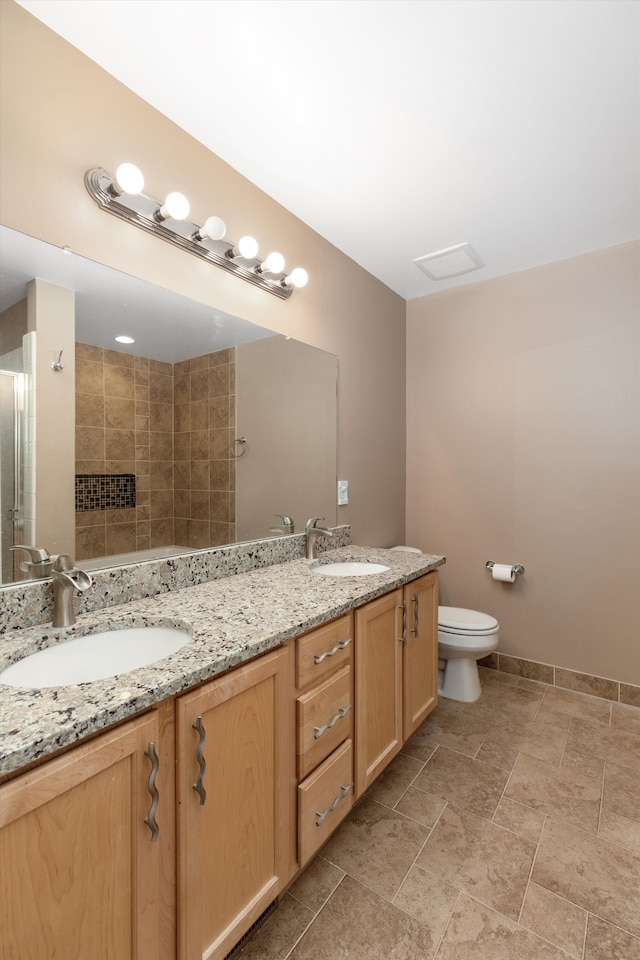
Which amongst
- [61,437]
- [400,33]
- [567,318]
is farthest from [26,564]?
[567,318]

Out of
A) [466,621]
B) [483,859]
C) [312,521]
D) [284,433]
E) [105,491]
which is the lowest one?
[483,859]

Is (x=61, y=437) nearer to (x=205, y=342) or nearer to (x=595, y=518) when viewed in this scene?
(x=205, y=342)

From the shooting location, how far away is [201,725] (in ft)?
2.87

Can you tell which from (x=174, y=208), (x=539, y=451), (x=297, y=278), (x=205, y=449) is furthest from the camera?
(x=539, y=451)

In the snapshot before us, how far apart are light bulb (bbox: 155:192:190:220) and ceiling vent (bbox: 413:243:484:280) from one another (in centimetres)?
142

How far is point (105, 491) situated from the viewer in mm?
1300

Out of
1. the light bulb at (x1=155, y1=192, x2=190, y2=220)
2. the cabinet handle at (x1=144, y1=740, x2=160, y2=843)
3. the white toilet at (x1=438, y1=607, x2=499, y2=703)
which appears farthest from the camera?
the white toilet at (x1=438, y1=607, x2=499, y2=703)

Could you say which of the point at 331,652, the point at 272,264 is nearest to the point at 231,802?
the point at 331,652

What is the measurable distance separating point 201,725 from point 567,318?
8.57ft

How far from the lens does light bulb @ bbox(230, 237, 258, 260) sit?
A: 1.61m

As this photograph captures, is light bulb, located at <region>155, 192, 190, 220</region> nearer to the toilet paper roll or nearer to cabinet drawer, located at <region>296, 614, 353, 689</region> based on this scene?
cabinet drawer, located at <region>296, 614, 353, 689</region>

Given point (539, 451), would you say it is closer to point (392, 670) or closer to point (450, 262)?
point (450, 262)

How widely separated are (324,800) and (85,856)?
0.75 m

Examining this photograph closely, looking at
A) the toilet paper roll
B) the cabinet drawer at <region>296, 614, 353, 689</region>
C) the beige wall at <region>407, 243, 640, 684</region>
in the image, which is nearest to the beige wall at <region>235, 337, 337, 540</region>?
the cabinet drawer at <region>296, 614, 353, 689</region>
